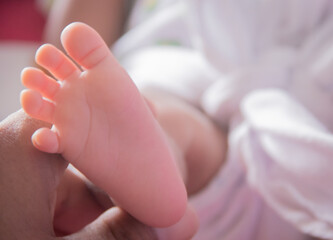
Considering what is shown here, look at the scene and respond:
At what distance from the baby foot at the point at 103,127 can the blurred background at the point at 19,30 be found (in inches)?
29.1

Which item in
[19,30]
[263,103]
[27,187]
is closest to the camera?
[27,187]

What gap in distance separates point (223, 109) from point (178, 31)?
24cm

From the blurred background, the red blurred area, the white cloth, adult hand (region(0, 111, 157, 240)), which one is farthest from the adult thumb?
the red blurred area

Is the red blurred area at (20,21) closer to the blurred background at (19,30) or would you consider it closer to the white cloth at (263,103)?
the blurred background at (19,30)

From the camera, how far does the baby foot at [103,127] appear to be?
0.93 ft

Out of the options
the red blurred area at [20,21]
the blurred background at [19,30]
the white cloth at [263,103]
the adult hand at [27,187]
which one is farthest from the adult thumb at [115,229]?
the red blurred area at [20,21]

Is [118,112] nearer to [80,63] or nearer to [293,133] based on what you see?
[80,63]

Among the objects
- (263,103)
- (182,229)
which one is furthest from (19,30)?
(182,229)

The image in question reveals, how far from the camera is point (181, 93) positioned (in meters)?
0.61

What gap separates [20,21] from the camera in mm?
1176

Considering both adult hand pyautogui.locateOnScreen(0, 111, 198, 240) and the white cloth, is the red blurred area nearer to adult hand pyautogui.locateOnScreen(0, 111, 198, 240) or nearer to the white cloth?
the white cloth

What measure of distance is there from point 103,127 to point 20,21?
1.01 meters

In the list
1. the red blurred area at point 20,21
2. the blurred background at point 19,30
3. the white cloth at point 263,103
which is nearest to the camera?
the white cloth at point 263,103

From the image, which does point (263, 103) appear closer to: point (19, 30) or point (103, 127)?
point (103, 127)
